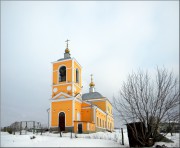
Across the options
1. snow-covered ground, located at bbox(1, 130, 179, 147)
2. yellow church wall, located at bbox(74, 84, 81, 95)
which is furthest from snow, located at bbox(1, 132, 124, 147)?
yellow church wall, located at bbox(74, 84, 81, 95)

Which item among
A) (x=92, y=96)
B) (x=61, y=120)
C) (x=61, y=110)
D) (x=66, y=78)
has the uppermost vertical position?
(x=66, y=78)

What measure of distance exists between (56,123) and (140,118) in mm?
16902

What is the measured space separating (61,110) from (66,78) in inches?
174

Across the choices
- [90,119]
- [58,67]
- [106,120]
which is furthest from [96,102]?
[58,67]

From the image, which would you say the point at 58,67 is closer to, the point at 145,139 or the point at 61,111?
the point at 61,111

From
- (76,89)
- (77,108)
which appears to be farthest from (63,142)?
(76,89)

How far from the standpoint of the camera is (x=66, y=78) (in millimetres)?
26406

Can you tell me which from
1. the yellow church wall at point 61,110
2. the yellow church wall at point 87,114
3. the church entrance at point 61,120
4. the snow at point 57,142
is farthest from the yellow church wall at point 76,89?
the snow at point 57,142

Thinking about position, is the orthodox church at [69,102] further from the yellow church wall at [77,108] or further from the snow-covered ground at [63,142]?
the snow-covered ground at [63,142]

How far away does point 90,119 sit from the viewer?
2770cm

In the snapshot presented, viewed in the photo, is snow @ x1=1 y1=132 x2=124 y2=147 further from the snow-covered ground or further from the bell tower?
the bell tower

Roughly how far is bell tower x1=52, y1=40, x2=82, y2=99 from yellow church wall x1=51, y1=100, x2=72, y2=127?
3.09ft

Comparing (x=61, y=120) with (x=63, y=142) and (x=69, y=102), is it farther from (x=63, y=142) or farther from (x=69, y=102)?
(x=63, y=142)

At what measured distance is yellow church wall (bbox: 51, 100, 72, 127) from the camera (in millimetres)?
24312
